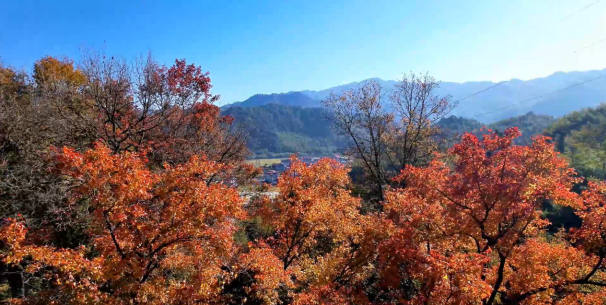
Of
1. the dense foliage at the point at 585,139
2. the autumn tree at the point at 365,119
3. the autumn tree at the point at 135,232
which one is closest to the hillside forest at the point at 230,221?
the autumn tree at the point at 135,232

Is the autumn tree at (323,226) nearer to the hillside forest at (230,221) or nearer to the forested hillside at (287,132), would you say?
the hillside forest at (230,221)

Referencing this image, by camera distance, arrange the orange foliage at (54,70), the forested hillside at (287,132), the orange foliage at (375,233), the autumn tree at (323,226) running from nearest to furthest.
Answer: the orange foliage at (375,233) < the autumn tree at (323,226) < the orange foliage at (54,70) < the forested hillside at (287,132)

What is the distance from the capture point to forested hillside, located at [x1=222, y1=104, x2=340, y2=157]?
398 ft

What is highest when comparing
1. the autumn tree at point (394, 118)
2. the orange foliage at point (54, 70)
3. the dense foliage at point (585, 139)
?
the orange foliage at point (54, 70)

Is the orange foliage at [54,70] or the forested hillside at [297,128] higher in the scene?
the orange foliage at [54,70]

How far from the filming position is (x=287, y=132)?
464 feet

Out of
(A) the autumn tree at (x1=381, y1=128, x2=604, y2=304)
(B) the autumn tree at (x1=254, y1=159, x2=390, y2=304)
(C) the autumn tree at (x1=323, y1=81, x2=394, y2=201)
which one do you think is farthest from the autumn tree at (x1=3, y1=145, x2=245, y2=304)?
(C) the autumn tree at (x1=323, y1=81, x2=394, y2=201)

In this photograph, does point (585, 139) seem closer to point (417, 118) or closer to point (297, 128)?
point (417, 118)

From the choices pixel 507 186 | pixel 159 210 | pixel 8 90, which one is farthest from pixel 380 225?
pixel 8 90

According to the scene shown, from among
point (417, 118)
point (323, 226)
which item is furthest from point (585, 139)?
point (323, 226)

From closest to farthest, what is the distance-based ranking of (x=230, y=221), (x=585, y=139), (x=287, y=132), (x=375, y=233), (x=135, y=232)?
1. (x=135, y=232)
2. (x=375, y=233)
3. (x=230, y=221)
4. (x=585, y=139)
5. (x=287, y=132)

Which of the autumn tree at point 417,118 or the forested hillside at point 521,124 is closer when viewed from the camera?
the autumn tree at point 417,118

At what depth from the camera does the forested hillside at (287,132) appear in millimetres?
121438

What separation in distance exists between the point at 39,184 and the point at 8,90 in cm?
1182
